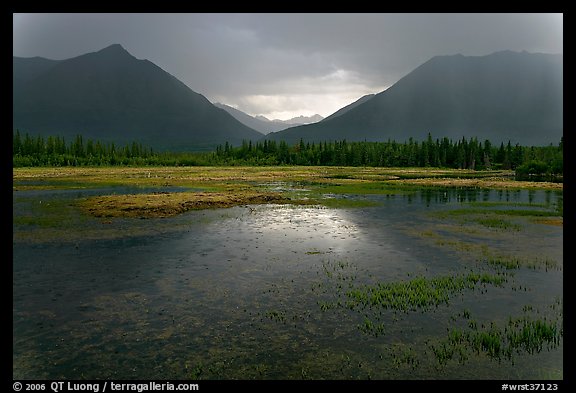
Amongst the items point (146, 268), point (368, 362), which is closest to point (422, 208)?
point (146, 268)

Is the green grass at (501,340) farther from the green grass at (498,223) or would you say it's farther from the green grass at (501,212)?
the green grass at (501,212)

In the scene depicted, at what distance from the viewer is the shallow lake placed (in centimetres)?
1305

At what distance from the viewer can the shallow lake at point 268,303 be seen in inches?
514

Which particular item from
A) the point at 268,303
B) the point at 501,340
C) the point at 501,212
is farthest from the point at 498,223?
the point at 268,303

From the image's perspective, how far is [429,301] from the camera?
1875 cm

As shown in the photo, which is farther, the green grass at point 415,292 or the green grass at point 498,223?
the green grass at point 498,223

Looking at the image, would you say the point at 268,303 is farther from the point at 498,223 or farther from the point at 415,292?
the point at 498,223

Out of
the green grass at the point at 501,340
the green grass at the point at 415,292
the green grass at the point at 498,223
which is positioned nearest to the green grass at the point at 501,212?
the green grass at the point at 498,223

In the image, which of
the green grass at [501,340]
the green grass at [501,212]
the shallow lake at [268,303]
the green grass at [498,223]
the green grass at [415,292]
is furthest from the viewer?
the green grass at [501,212]

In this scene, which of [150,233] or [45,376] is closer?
[45,376]

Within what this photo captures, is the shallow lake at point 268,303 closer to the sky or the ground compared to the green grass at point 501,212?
closer to the ground

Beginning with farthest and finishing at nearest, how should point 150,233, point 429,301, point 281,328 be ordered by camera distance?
1. point 150,233
2. point 429,301
3. point 281,328

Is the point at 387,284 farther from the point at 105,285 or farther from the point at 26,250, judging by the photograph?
the point at 26,250
